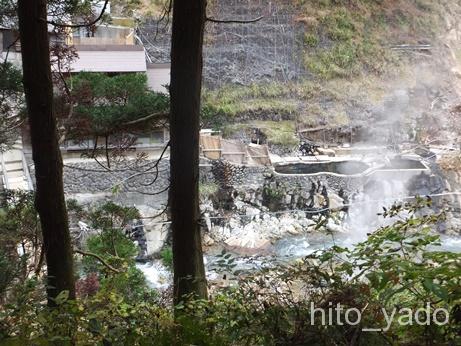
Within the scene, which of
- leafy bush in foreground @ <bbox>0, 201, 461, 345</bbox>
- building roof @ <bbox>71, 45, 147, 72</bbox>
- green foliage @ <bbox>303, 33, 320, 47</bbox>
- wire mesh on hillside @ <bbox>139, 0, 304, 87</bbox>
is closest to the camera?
leafy bush in foreground @ <bbox>0, 201, 461, 345</bbox>

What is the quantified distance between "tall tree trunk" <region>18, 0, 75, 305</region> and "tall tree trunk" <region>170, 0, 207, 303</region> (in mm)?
449

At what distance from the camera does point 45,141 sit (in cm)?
169

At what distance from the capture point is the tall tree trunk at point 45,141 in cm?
162

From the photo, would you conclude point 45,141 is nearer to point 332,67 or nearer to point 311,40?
point 332,67

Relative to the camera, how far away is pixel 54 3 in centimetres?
262

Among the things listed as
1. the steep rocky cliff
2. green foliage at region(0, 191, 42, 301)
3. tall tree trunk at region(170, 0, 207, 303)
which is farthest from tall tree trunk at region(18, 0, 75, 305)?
the steep rocky cliff

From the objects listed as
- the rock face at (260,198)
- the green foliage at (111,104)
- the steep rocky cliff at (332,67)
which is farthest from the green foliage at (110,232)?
the steep rocky cliff at (332,67)

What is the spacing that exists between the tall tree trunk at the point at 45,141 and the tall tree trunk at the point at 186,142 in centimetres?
45

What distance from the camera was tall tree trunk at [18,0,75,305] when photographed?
Answer: 1.62 meters

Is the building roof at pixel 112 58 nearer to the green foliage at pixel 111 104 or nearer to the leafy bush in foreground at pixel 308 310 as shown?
the green foliage at pixel 111 104

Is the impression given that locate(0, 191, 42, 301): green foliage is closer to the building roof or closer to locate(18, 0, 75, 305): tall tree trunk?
locate(18, 0, 75, 305): tall tree trunk

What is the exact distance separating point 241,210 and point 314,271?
8.22 metres

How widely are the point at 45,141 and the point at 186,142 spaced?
53 cm

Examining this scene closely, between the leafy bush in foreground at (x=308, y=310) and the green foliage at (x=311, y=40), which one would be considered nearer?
the leafy bush in foreground at (x=308, y=310)
